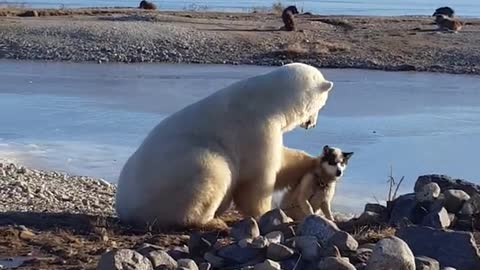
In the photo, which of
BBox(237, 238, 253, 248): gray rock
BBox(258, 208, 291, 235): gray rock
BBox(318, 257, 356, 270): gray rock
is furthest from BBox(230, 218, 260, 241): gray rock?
BBox(318, 257, 356, 270): gray rock

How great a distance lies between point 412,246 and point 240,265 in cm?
112

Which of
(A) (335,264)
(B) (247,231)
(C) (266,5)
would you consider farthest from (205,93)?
(C) (266,5)

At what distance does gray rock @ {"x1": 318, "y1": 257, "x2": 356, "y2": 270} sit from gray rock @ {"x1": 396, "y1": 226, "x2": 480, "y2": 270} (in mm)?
750

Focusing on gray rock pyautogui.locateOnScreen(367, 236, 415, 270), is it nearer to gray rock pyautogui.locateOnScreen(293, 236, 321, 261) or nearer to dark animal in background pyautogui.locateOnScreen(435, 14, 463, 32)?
gray rock pyautogui.locateOnScreen(293, 236, 321, 261)

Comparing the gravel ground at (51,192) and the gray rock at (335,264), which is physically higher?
the gray rock at (335,264)

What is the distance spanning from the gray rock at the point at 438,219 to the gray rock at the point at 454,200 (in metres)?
0.37

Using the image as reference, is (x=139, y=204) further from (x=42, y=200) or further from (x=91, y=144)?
(x=91, y=144)

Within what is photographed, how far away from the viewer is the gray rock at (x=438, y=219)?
7.53 meters

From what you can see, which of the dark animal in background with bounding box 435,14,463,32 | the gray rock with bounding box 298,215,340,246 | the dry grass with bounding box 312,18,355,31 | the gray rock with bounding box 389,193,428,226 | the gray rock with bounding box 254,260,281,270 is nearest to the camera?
the gray rock with bounding box 254,260,281,270

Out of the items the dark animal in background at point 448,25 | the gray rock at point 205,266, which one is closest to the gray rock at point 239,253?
the gray rock at point 205,266

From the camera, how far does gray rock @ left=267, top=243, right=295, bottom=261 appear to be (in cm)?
621

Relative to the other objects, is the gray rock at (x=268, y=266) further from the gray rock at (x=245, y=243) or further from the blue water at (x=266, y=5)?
the blue water at (x=266, y=5)

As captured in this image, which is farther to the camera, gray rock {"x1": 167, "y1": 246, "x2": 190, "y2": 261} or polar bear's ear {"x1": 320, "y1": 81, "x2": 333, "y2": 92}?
polar bear's ear {"x1": 320, "y1": 81, "x2": 333, "y2": 92}

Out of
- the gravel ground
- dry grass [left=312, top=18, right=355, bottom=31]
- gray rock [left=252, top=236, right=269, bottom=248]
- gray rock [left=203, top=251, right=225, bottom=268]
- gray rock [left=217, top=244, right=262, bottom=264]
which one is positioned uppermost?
gray rock [left=252, top=236, right=269, bottom=248]
